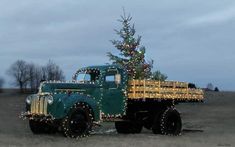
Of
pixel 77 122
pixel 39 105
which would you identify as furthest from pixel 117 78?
pixel 39 105

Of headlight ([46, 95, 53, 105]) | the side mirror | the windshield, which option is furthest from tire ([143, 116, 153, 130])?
headlight ([46, 95, 53, 105])

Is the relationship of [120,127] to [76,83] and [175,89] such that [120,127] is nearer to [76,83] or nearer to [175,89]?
[175,89]

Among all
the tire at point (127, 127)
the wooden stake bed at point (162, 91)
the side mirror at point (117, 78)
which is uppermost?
the side mirror at point (117, 78)

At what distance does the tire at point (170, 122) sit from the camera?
21344 millimetres

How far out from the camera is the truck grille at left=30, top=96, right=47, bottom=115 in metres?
18.2

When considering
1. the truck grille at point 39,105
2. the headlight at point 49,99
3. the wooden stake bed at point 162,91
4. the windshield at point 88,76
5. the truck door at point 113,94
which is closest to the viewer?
the headlight at point 49,99

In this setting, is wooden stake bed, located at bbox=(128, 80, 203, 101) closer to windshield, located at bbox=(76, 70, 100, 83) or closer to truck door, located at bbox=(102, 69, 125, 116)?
truck door, located at bbox=(102, 69, 125, 116)

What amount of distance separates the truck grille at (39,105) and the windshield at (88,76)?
7.38 feet

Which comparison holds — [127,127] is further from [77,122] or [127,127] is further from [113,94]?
[77,122]

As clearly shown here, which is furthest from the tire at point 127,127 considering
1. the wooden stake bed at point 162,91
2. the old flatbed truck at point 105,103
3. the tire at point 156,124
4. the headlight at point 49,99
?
the headlight at point 49,99

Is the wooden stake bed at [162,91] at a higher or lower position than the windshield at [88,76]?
lower

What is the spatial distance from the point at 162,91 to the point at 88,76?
126 inches

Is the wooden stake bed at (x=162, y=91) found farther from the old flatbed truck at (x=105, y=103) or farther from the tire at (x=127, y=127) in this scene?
the tire at (x=127, y=127)

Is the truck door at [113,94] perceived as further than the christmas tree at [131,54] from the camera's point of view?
No
